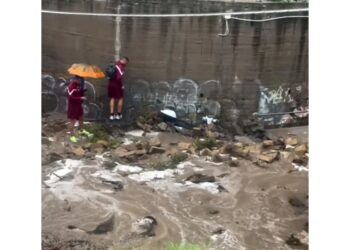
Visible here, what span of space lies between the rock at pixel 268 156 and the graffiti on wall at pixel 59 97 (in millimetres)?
1138

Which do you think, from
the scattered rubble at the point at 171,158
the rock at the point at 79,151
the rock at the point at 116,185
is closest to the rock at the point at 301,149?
the scattered rubble at the point at 171,158

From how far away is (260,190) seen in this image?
3822 millimetres

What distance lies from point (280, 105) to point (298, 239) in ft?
2.95

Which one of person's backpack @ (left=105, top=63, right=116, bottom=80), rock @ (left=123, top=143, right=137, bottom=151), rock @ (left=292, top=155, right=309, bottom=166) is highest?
person's backpack @ (left=105, top=63, right=116, bottom=80)

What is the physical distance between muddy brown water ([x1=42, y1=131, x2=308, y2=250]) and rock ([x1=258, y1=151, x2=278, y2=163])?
0.29ft

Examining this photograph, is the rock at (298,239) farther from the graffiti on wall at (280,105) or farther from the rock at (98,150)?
the rock at (98,150)

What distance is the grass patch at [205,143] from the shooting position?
3896mm

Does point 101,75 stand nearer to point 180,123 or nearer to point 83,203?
point 180,123

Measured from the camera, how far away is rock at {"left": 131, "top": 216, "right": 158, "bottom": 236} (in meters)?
3.69

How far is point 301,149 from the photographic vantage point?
3854mm

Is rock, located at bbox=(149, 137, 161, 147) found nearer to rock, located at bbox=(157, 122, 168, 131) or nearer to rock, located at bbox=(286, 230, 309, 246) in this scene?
rock, located at bbox=(157, 122, 168, 131)

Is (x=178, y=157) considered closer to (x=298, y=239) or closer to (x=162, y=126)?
(x=162, y=126)

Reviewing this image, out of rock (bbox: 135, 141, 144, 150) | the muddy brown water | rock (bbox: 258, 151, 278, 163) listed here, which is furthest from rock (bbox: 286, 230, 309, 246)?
rock (bbox: 135, 141, 144, 150)

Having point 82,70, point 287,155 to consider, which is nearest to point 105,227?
point 82,70
